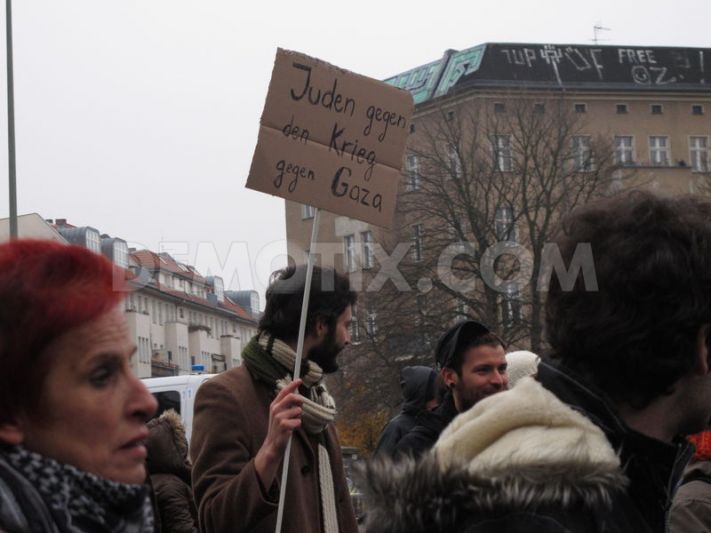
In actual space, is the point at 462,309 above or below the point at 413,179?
below

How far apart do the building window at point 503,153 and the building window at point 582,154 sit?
6.77 ft

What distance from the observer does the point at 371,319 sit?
37.2 metres

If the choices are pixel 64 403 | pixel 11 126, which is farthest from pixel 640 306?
pixel 11 126

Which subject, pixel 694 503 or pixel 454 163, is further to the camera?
pixel 454 163

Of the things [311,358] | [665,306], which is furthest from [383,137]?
[665,306]

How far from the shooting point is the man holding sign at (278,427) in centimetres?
427

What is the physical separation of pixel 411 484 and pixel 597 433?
34 cm

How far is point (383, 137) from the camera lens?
529 centimetres

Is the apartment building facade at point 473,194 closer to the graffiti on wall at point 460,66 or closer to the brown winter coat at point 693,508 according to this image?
the graffiti on wall at point 460,66

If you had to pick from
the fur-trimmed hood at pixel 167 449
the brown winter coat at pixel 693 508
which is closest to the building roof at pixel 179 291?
the fur-trimmed hood at pixel 167 449

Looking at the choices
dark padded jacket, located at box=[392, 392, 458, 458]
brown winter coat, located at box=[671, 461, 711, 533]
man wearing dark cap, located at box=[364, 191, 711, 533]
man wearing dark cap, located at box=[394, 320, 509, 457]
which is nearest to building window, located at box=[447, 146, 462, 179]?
man wearing dark cap, located at box=[394, 320, 509, 457]

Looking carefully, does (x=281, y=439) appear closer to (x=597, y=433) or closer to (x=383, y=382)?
(x=597, y=433)

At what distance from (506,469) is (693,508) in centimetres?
159

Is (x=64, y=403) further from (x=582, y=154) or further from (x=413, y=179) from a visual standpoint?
(x=582, y=154)
